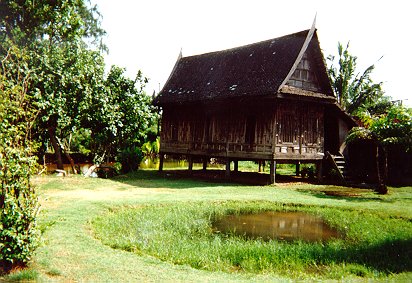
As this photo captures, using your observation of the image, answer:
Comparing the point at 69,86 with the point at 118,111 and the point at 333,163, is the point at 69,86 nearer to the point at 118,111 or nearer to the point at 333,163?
the point at 118,111

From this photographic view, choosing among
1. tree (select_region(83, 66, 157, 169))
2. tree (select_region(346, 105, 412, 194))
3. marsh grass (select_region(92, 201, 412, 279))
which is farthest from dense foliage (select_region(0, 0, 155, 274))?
tree (select_region(346, 105, 412, 194))

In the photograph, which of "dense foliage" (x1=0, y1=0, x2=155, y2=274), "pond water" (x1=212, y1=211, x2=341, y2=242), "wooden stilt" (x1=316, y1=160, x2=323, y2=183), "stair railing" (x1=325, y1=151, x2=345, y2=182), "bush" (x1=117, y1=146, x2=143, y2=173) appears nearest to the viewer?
"pond water" (x1=212, y1=211, x2=341, y2=242)

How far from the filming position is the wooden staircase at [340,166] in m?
17.5

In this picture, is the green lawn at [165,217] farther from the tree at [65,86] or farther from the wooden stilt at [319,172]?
the tree at [65,86]

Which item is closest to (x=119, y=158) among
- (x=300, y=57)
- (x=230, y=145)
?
(x=230, y=145)

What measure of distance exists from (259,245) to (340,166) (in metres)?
12.5

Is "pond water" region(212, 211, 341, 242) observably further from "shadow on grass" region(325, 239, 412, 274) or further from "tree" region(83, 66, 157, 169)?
"tree" region(83, 66, 157, 169)

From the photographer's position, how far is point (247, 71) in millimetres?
18562

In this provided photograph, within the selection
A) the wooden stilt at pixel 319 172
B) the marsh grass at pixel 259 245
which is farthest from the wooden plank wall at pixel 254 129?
the marsh grass at pixel 259 245

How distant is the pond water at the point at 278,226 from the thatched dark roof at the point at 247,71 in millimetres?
6815

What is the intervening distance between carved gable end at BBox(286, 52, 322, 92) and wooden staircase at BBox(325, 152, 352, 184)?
344 centimetres

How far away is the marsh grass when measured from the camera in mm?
6082

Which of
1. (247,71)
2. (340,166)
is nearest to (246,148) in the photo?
(247,71)

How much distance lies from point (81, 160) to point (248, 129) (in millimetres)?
13826
